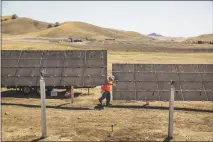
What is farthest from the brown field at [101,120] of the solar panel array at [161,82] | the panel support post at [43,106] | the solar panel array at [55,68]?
the solar panel array at [55,68]

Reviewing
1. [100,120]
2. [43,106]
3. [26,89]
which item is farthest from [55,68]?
[43,106]

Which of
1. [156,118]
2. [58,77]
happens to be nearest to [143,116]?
[156,118]

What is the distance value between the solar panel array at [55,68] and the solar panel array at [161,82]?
2.06m

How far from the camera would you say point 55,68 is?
2270 centimetres

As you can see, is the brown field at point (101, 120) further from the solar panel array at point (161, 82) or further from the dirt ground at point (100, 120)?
the solar panel array at point (161, 82)

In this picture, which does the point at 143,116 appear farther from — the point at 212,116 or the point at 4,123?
the point at 4,123

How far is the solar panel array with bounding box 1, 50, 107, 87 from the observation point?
72.6 feet

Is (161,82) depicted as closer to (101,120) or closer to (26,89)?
(101,120)

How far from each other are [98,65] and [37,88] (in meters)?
4.84

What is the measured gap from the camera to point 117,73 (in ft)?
68.5

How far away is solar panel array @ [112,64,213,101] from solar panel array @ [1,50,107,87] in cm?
206

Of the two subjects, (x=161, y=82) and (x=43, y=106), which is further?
(x=161, y=82)

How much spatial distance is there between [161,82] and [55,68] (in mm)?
7870

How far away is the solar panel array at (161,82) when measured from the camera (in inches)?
791
